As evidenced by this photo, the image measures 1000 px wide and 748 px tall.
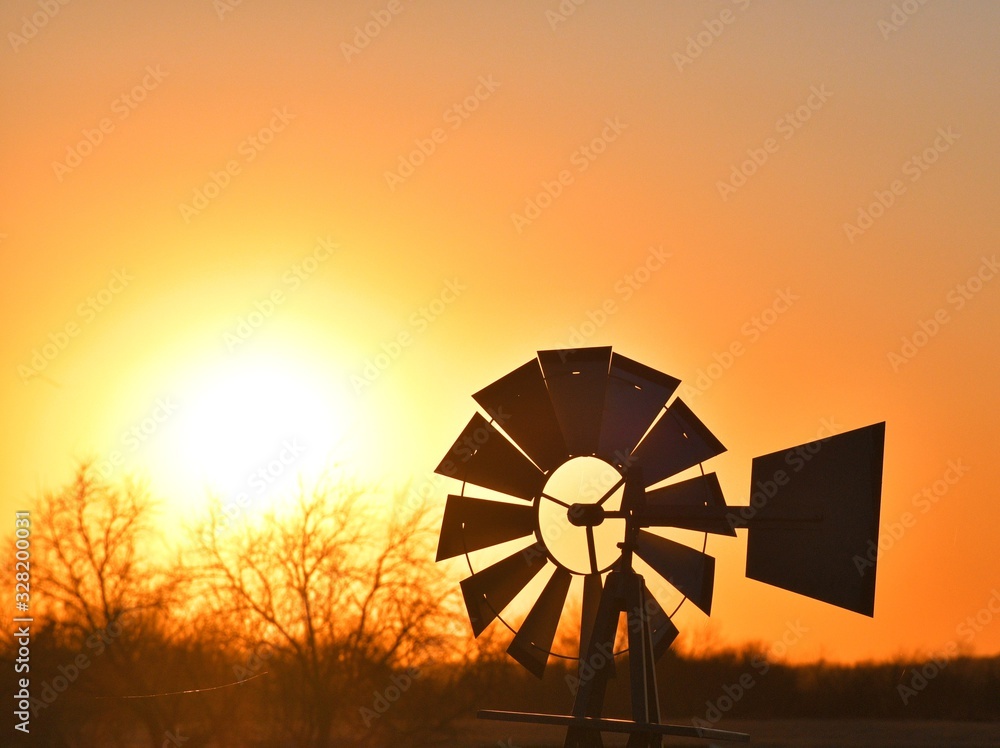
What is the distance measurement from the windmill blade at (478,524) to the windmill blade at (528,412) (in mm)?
284

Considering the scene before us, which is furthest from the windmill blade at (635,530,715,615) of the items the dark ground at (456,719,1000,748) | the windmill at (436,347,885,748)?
the dark ground at (456,719,1000,748)

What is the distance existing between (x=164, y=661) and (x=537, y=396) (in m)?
5.65

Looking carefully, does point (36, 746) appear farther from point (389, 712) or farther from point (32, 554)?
point (389, 712)

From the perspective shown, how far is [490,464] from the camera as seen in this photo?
5.20 metres

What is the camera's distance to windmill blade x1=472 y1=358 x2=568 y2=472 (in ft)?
16.9

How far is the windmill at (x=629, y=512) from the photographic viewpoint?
4.67 metres

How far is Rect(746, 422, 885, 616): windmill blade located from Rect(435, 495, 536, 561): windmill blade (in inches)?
43.9

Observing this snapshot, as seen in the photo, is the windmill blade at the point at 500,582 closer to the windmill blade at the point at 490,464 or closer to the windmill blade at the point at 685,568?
the windmill blade at the point at 490,464

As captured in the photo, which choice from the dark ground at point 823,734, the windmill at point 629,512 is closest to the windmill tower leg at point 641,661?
the windmill at point 629,512

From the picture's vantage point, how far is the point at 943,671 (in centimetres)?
971

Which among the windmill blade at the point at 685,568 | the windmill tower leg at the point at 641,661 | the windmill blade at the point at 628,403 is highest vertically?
the windmill blade at the point at 628,403

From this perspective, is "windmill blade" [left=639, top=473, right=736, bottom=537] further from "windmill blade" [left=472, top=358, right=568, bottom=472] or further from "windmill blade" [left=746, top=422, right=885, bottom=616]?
"windmill blade" [left=472, top=358, right=568, bottom=472]

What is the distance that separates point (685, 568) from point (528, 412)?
1057mm

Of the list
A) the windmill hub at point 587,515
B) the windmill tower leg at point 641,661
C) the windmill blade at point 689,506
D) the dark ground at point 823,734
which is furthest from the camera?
the dark ground at point 823,734
